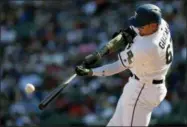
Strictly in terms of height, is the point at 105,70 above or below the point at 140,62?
below

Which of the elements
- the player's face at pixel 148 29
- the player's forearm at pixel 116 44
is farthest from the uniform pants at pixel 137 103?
the player's face at pixel 148 29

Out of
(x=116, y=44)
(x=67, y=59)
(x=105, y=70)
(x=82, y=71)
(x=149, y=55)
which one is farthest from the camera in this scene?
(x=67, y=59)

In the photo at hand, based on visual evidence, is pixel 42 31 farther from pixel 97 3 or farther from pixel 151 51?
pixel 151 51

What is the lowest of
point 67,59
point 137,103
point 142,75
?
point 67,59

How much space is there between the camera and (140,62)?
578 cm

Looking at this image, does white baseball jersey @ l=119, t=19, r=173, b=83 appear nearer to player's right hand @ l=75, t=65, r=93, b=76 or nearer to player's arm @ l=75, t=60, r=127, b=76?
player's arm @ l=75, t=60, r=127, b=76

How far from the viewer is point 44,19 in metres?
11.8

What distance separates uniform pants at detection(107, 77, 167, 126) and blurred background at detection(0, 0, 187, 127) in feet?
11.0

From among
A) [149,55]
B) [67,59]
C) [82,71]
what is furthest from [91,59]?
[67,59]

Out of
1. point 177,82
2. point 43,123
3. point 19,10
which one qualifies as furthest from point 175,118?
point 19,10

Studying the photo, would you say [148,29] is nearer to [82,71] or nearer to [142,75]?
[142,75]

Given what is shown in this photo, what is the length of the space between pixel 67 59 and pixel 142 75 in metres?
4.92

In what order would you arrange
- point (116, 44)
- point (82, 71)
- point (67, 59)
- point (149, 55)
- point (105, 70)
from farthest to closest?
1. point (67, 59)
2. point (116, 44)
3. point (105, 70)
4. point (82, 71)
5. point (149, 55)

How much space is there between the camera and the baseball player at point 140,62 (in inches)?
Result: 226
